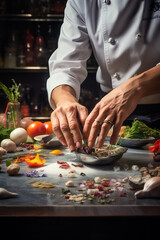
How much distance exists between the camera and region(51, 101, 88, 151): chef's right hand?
1008mm

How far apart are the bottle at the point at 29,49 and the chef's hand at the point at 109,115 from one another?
2071mm

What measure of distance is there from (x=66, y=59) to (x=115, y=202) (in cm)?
96

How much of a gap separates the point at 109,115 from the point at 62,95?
0.32 meters

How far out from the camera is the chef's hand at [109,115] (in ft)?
Answer: 3.28

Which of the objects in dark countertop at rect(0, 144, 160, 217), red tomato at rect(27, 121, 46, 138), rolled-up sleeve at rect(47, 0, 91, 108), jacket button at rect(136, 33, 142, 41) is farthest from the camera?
red tomato at rect(27, 121, 46, 138)

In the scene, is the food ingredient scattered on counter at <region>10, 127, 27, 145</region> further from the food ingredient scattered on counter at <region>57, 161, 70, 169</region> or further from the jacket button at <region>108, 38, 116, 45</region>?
the jacket button at <region>108, 38, 116, 45</region>

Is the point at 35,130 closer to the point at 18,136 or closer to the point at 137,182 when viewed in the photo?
the point at 18,136

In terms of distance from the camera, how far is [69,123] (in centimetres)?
102

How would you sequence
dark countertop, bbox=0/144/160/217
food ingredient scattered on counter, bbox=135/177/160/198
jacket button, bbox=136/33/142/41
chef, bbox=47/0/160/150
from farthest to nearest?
jacket button, bbox=136/33/142/41
chef, bbox=47/0/160/150
food ingredient scattered on counter, bbox=135/177/160/198
dark countertop, bbox=0/144/160/217

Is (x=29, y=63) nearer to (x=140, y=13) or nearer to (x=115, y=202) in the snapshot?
(x=140, y=13)

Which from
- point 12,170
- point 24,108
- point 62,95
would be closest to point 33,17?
point 24,108

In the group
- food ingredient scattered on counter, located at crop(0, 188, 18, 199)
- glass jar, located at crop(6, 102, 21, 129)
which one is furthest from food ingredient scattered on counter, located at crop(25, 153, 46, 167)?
glass jar, located at crop(6, 102, 21, 129)

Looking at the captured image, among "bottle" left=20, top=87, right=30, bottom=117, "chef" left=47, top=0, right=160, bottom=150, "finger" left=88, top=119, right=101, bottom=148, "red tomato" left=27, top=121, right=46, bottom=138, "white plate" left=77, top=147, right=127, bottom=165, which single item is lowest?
"bottle" left=20, top=87, right=30, bottom=117
